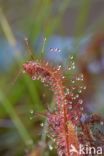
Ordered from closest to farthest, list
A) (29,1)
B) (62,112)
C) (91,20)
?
(62,112) → (29,1) → (91,20)

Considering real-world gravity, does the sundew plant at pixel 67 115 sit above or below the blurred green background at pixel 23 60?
below

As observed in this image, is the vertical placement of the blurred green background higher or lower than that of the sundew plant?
higher

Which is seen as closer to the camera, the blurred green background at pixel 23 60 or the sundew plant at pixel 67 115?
the sundew plant at pixel 67 115

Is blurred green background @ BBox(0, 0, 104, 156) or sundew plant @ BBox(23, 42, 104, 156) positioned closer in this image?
sundew plant @ BBox(23, 42, 104, 156)

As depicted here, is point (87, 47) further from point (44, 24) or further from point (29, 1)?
point (29, 1)

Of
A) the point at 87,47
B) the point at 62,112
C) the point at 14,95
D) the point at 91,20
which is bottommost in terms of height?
the point at 62,112

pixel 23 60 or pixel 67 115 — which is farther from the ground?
pixel 23 60

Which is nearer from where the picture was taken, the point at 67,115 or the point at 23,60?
the point at 67,115

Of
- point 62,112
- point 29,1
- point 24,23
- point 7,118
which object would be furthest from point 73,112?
point 29,1
